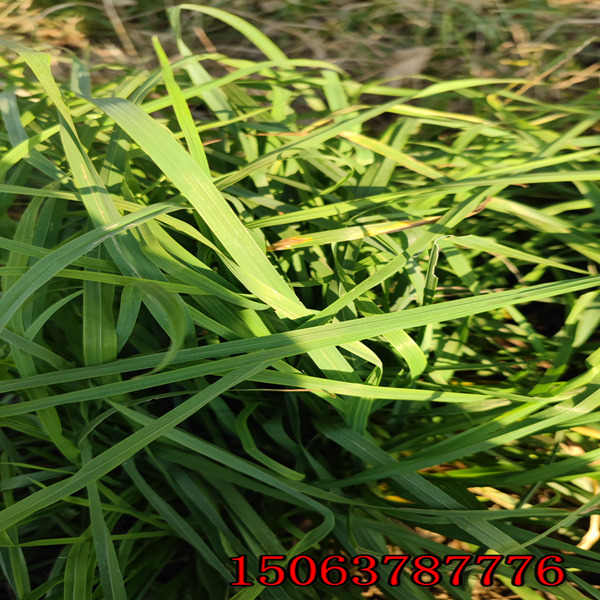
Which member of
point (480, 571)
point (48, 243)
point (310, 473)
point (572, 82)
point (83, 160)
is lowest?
point (480, 571)

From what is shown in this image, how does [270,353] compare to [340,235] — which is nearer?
[270,353]

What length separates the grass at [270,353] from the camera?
60 centimetres

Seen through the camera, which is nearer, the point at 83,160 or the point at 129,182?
the point at 83,160

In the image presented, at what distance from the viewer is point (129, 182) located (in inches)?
29.1

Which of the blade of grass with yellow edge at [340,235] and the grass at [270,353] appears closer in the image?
the grass at [270,353]

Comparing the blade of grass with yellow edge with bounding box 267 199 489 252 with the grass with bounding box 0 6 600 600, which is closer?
the grass with bounding box 0 6 600 600

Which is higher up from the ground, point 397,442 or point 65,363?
point 65,363

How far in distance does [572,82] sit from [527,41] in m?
0.21

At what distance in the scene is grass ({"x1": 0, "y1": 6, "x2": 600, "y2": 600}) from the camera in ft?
1.96

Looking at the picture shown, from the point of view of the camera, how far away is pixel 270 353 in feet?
1.89

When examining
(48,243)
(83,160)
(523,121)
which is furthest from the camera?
(523,121)

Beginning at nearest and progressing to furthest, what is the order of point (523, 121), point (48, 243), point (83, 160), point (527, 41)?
point (83, 160) < point (48, 243) < point (523, 121) < point (527, 41)

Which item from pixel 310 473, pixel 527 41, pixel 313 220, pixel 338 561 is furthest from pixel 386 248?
pixel 527 41

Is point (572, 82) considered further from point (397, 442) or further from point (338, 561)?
point (338, 561)
